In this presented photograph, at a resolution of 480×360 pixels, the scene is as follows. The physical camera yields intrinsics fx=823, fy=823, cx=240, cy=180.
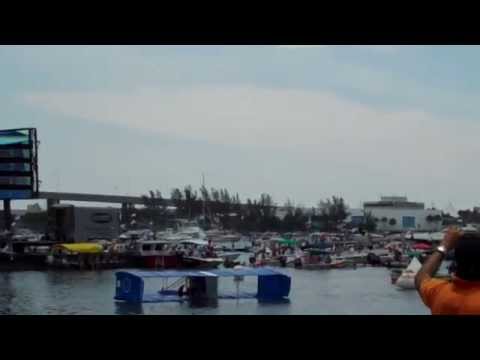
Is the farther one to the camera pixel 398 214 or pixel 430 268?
pixel 398 214

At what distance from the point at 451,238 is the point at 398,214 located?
147 feet

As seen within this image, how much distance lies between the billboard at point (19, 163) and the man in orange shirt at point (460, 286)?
28.1 m

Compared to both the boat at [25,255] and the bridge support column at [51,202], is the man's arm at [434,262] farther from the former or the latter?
the bridge support column at [51,202]

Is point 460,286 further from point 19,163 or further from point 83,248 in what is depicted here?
point 83,248

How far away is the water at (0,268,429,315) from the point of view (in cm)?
1786

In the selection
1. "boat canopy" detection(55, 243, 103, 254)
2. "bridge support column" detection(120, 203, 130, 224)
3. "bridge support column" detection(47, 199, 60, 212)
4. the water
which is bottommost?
the water

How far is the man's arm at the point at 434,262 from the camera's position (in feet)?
5.08

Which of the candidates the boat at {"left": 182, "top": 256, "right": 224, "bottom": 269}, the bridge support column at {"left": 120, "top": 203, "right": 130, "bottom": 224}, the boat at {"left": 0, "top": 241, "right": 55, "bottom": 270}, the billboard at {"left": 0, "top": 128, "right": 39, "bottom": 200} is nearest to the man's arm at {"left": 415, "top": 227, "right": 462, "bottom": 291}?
the billboard at {"left": 0, "top": 128, "right": 39, "bottom": 200}

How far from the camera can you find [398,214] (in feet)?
149

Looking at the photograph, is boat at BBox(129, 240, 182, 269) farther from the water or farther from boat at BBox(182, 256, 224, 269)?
the water

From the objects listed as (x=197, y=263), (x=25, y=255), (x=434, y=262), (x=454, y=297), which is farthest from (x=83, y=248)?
(x=454, y=297)
